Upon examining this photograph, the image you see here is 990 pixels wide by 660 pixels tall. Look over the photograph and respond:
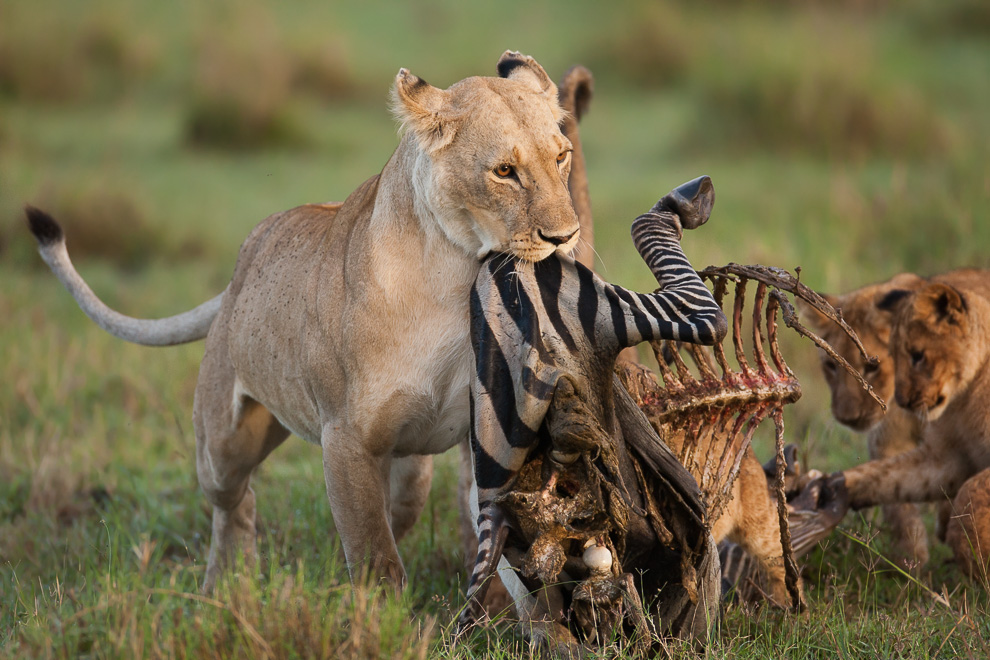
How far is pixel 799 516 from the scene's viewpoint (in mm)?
3793

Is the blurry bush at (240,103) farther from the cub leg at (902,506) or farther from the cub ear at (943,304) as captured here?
the cub ear at (943,304)

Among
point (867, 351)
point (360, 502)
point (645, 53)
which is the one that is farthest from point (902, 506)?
point (645, 53)

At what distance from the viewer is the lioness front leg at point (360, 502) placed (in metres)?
3.08

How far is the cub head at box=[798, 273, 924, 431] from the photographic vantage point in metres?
4.21

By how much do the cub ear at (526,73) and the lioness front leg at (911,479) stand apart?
5.64 feet

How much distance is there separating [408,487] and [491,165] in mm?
1586

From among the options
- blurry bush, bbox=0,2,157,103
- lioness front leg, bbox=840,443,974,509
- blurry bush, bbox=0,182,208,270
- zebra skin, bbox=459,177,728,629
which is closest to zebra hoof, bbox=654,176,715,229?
zebra skin, bbox=459,177,728,629

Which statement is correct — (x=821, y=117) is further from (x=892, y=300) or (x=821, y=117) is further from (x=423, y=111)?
(x=423, y=111)

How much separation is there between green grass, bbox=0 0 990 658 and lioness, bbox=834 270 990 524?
0.20 metres

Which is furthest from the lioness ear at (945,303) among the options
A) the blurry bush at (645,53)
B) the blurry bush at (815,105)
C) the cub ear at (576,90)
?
the blurry bush at (645,53)

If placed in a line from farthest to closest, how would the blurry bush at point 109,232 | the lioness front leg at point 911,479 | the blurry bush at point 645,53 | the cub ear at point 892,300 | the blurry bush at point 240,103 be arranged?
the blurry bush at point 645,53 < the blurry bush at point 240,103 < the blurry bush at point 109,232 < the cub ear at point 892,300 < the lioness front leg at point 911,479

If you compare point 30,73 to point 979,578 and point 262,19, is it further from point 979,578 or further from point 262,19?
point 979,578

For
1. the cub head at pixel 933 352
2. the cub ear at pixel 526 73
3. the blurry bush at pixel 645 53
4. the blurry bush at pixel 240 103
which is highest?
the blurry bush at pixel 645 53

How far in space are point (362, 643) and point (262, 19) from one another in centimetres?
1356
